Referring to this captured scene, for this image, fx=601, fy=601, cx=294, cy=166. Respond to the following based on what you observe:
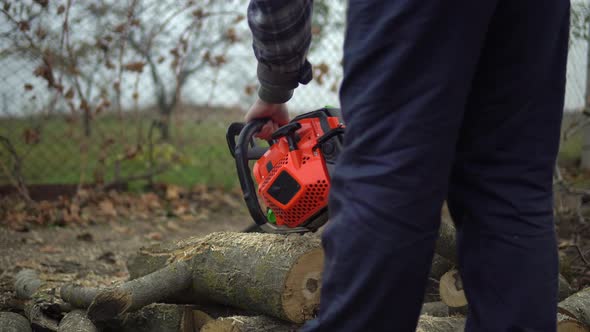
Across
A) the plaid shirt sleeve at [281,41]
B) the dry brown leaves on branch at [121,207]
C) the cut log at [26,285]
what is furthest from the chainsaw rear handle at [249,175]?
the dry brown leaves on branch at [121,207]

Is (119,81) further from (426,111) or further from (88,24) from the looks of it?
(426,111)

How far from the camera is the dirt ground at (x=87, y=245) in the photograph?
298cm

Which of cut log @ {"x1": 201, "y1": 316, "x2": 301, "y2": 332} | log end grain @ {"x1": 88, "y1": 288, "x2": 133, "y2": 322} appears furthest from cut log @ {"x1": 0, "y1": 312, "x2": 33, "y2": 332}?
cut log @ {"x1": 201, "y1": 316, "x2": 301, "y2": 332}

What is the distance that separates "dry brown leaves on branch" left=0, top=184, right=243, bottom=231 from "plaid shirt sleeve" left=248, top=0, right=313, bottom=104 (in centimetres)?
299

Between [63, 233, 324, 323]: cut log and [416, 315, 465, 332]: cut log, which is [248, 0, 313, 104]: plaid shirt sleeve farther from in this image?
[416, 315, 465, 332]: cut log

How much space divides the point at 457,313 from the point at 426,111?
3.91 feet

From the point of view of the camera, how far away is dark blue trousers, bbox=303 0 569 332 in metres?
1.14

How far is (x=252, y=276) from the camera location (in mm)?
1877

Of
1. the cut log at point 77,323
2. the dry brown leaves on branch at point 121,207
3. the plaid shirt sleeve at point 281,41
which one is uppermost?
the plaid shirt sleeve at point 281,41

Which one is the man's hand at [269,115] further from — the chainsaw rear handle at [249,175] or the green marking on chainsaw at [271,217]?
the green marking on chainsaw at [271,217]

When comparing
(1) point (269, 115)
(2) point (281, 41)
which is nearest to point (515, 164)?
(2) point (281, 41)

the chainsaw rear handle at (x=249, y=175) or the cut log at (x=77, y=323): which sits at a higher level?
the chainsaw rear handle at (x=249, y=175)

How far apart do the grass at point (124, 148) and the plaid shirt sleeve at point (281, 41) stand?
336 cm

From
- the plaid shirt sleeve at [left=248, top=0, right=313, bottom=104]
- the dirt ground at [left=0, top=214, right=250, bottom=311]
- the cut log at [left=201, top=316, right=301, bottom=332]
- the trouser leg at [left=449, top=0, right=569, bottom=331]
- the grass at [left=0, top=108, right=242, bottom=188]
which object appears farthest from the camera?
the grass at [left=0, top=108, right=242, bottom=188]
